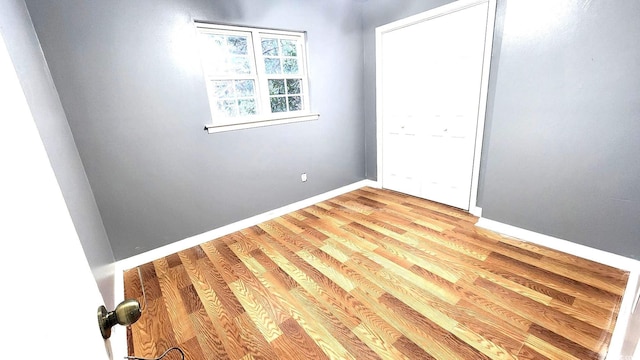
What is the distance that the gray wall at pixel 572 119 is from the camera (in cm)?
172

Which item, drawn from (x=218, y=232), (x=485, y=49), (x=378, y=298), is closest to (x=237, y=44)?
(x=218, y=232)

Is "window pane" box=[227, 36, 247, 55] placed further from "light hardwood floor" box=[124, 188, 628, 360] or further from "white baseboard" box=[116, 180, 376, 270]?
"light hardwood floor" box=[124, 188, 628, 360]

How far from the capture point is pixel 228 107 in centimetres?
266

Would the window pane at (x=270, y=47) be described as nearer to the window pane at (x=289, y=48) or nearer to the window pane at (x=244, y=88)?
the window pane at (x=289, y=48)

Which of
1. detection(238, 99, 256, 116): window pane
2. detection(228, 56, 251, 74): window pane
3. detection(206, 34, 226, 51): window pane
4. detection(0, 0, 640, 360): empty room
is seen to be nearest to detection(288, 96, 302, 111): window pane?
detection(0, 0, 640, 360): empty room

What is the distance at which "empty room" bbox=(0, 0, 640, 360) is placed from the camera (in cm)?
147

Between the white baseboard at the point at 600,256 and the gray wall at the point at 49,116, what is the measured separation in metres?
2.74

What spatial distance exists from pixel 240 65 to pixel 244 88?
230mm

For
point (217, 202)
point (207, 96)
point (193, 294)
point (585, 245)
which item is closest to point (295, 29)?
point (207, 96)

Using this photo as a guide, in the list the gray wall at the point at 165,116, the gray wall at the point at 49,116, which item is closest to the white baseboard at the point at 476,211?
the gray wall at the point at 165,116

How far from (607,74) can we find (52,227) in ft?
9.37

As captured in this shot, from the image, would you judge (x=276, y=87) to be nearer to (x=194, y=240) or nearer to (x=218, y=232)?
(x=218, y=232)

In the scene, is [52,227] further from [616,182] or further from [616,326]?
[616,182]

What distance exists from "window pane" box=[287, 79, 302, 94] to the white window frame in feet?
0.21
